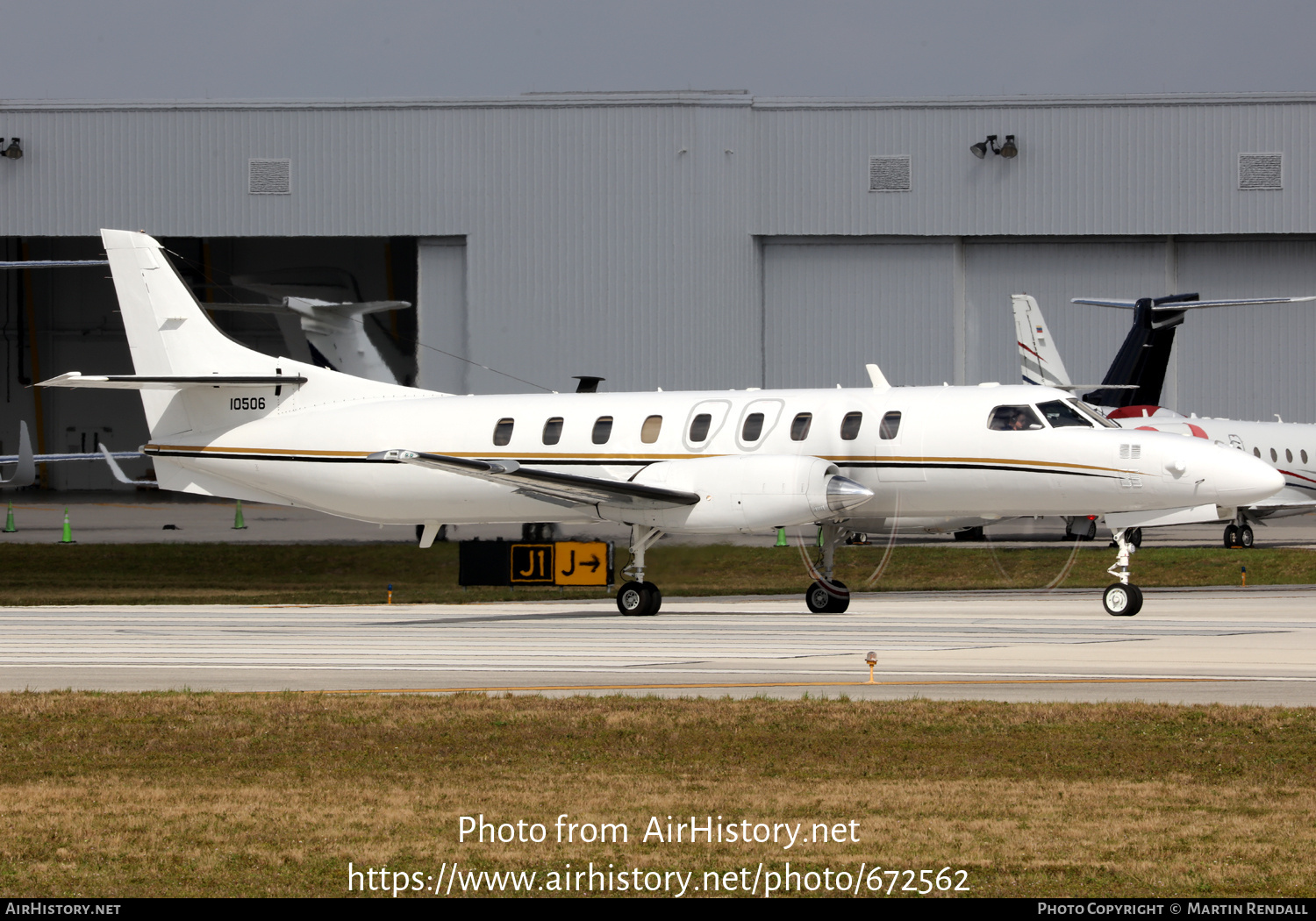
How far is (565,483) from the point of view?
22.7m

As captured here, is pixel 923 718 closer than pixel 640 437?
Yes

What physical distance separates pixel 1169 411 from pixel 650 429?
23775mm

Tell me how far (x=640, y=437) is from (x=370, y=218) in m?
32.9

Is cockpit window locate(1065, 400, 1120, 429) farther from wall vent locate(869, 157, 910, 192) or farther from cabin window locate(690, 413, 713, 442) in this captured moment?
wall vent locate(869, 157, 910, 192)

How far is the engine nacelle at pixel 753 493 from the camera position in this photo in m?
22.3

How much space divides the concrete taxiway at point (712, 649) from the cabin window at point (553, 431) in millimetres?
2929

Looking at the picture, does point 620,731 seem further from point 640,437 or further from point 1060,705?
point 640,437

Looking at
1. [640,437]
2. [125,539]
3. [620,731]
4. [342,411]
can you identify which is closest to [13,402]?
[125,539]

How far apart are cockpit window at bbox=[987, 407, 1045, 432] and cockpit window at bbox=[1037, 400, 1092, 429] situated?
6.7 inches

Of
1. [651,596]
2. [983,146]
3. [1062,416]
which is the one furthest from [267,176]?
[1062,416]

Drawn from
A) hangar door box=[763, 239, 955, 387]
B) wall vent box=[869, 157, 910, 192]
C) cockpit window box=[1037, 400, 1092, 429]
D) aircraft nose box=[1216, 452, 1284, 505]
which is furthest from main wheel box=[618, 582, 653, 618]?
wall vent box=[869, 157, 910, 192]

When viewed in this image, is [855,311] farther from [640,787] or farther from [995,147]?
[640,787]

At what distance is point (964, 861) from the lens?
812 cm
